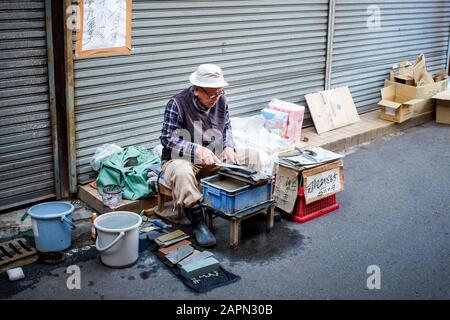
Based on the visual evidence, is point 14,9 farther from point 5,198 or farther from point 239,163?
point 239,163

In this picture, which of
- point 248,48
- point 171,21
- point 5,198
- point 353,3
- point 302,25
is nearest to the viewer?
point 5,198

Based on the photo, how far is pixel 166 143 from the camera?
5.64 meters

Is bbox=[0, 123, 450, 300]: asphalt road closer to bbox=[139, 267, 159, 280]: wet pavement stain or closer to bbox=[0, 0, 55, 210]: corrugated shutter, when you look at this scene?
bbox=[139, 267, 159, 280]: wet pavement stain

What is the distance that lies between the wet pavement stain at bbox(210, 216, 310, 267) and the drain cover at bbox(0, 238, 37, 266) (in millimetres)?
1753

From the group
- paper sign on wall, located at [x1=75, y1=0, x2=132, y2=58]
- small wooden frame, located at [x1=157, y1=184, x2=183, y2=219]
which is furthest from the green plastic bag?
paper sign on wall, located at [x1=75, y1=0, x2=132, y2=58]

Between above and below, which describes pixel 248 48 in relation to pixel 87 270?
above

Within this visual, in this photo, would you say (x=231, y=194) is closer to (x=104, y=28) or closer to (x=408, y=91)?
(x=104, y=28)

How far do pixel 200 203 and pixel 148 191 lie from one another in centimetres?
83

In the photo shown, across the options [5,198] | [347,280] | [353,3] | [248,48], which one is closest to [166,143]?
[5,198]

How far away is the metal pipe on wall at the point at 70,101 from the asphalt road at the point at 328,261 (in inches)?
49.3

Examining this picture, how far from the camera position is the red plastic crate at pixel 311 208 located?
19.8ft

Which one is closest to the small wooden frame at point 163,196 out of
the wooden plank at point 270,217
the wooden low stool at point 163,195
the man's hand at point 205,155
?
the wooden low stool at point 163,195

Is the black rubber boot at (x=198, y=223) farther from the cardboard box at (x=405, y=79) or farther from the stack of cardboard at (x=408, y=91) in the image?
the cardboard box at (x=405, y=79)

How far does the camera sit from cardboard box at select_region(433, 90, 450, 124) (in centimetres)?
1011
